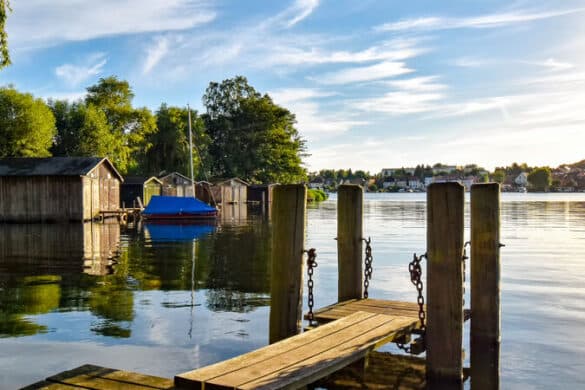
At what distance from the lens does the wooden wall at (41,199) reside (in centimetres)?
4450

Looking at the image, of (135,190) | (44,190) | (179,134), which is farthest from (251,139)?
(44,190)

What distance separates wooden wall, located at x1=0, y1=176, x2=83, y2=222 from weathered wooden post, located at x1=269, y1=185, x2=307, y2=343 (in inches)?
1566

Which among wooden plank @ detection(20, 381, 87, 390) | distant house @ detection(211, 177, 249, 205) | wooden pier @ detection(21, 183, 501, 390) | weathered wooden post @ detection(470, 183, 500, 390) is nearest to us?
wooden plank @ detection(20, 381, 87, 390)

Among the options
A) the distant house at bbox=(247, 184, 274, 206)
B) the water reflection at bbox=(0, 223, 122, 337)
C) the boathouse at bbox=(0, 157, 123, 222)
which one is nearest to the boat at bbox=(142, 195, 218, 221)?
the boathouse at bbox=(0, 157, 123, 222)

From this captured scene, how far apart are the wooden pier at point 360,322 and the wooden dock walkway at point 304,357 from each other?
12mm

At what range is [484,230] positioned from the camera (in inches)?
345

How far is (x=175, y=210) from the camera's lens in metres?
50.2

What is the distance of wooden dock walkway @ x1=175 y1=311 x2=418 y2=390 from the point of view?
6.05 metres

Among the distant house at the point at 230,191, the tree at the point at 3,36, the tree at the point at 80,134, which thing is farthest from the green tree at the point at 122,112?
the tree at the point at 3,36

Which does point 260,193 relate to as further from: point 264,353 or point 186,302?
point 264,353

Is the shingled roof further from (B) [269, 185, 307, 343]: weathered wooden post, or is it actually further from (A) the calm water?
(B) [269, 185, 307, 343]: weathered wooden post

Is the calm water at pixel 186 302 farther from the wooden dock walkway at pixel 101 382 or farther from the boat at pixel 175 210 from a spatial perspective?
the boat at pixel 175 210

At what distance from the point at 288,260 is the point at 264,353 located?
1692 mm

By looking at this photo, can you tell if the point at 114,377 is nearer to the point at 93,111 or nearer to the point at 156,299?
the point at 156,299
